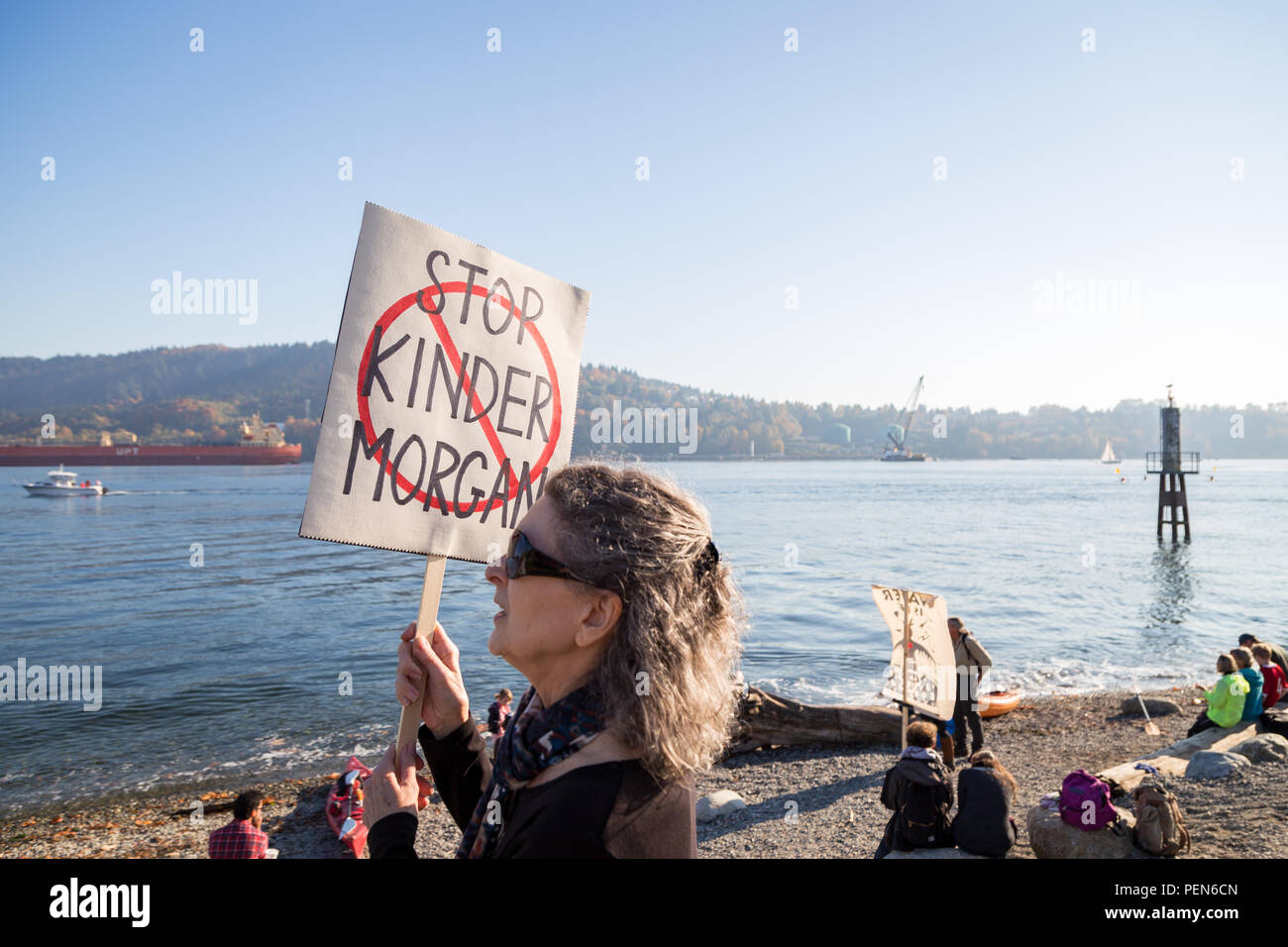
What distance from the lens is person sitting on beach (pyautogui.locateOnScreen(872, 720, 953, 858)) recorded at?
705 centimetres

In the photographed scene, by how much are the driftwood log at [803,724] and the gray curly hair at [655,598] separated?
39.0 ft

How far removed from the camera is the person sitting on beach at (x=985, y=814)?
6746 mm

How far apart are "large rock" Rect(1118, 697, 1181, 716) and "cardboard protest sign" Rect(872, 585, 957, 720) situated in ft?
25.8

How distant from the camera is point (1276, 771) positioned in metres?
9.02

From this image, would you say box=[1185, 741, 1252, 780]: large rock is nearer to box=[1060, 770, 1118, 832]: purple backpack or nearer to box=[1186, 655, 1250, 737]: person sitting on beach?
box=[1186, 655, 1250, 737]: person sitting on beach

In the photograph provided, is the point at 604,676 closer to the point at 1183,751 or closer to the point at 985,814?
the point at 985,814

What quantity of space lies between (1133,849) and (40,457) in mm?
170622

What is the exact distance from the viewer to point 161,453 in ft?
468

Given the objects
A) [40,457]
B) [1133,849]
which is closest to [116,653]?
[1133,849]

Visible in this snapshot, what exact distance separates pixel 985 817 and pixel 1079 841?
855mm

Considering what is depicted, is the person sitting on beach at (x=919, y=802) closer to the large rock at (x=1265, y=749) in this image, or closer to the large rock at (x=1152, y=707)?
the large rock at (x=1265, y=749)

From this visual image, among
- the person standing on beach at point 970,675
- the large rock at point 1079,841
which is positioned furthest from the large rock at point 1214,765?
the large rock at point 1079,841
